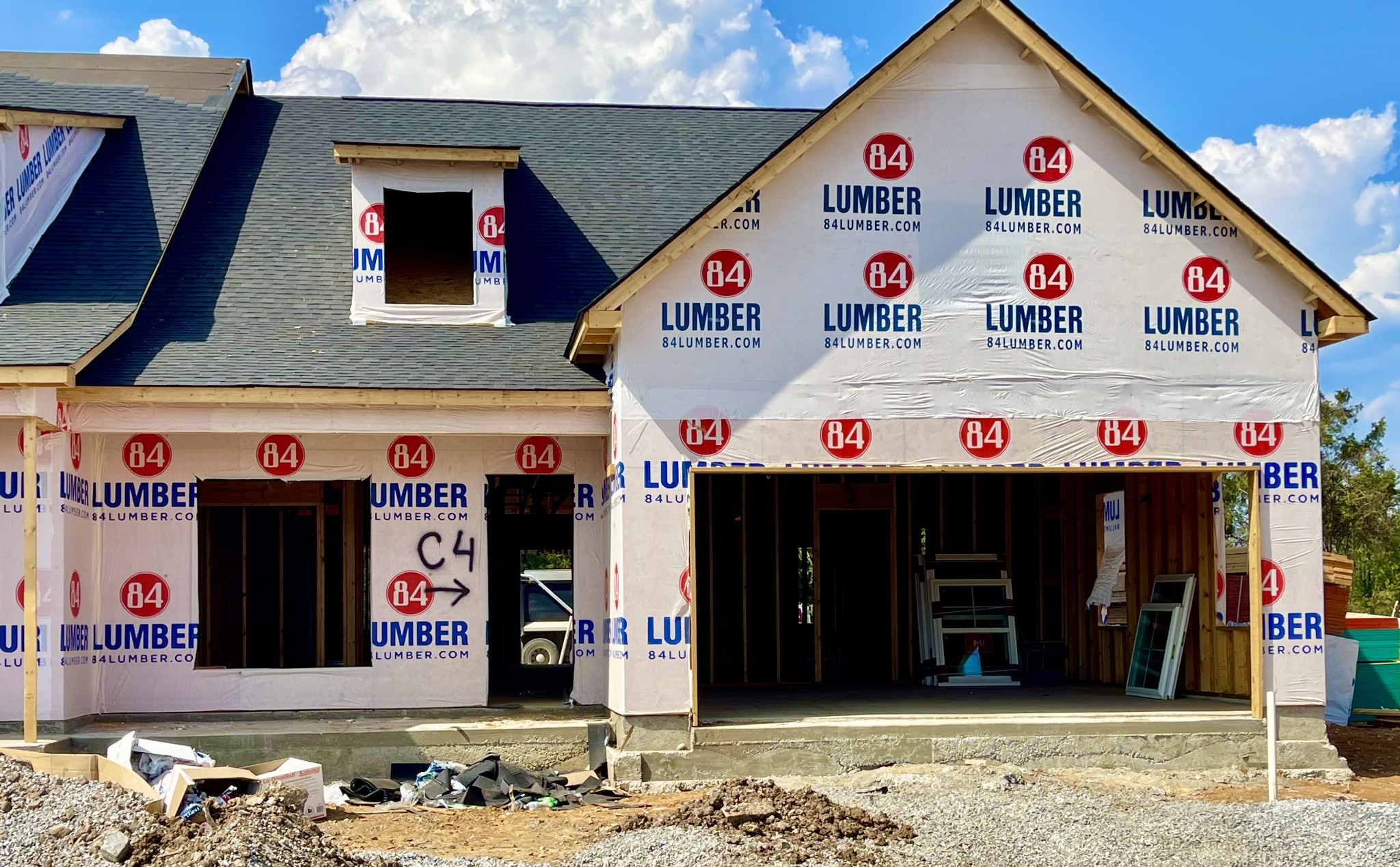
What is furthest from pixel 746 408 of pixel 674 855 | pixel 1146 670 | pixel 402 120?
pixel 402 120

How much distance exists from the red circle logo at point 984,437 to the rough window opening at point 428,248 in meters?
5.64

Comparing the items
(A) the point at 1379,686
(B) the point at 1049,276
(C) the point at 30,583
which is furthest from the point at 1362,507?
(C) the point at 30,583

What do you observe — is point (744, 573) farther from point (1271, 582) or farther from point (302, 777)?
point (302, 777)

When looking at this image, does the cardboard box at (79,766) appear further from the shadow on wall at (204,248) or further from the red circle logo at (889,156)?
the red circle logo at (889,156)

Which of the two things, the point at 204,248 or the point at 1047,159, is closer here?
the point at 1047,159

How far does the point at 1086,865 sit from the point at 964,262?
18.9ft

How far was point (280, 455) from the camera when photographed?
44.2ft

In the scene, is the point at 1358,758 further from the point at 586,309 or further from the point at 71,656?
the point at 71,656

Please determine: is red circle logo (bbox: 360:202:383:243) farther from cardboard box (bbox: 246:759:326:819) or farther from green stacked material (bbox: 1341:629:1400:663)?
green stacked material (bbox: 1341:629:1400:663)

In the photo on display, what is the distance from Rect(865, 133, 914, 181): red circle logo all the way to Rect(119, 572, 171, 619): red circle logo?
25.3 feet

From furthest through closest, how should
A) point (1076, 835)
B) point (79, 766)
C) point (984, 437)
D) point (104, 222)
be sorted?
1. point (104, 222)
2. point (984, 437)
3. point (79, 766)
4. point (1076, 835)

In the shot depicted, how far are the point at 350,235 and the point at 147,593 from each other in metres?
4.49

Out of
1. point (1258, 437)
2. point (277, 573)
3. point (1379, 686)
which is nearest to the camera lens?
point (1258, 437)

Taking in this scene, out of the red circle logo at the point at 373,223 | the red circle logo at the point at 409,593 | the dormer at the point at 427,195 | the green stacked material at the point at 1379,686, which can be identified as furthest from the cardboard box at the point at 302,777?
the green stacked material at the point at 1379,686
